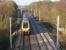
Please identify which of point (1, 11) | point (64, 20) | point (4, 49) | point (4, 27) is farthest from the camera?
point (1, 11)

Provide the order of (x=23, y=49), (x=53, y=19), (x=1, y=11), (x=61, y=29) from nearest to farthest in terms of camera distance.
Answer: (x=23, y=49) → (x=61, y=29) → (x=1, y=11) → (x=53, y=19)

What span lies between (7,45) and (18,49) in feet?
3.42

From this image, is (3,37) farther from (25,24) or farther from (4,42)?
(25,24)

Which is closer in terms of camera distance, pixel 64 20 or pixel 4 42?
pixel 4 42

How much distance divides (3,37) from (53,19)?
49.3 feet

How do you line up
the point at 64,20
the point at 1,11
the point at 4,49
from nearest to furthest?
the point at 4,49 → the point at 64,20 → the point at 1,11

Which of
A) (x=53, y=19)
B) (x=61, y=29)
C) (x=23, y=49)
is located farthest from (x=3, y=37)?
(x=53, y=19)

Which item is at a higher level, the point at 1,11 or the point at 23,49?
the point at 1,11

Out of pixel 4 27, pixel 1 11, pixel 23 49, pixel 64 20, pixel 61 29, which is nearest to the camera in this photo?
pixel 23 49

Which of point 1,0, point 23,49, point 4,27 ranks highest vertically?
point 1,0

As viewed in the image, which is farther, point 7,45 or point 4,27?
point 4,27

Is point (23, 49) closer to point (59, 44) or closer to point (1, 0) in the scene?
point (59, 44)

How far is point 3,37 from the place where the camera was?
18281 millimetres

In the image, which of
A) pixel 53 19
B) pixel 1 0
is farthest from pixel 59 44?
pixel 1 0
